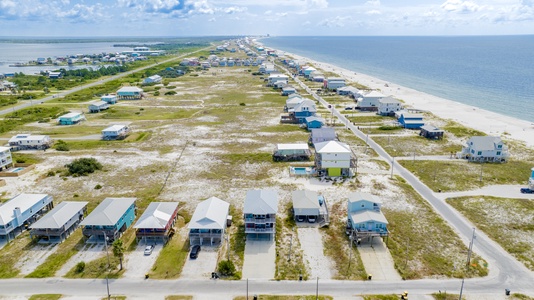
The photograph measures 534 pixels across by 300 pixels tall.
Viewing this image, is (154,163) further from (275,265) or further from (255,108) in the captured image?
(255,108)

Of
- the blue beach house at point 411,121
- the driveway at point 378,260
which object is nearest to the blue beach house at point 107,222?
the driveway at point 378,260

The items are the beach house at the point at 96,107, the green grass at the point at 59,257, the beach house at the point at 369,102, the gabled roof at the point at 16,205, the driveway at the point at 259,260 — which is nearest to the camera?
the driveway at the point at 259,260

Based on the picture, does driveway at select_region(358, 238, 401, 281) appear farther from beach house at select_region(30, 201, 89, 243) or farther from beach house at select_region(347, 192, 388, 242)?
beach house at select_region(30, 201, 89, 243)

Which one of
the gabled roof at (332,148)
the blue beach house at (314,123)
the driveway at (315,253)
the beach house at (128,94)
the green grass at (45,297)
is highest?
the beach house at (128,94)

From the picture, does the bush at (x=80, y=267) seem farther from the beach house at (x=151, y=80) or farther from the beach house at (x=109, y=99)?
the beach house at (x=151, y=80)

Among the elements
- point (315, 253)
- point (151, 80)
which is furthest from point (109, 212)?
point (151, 80)

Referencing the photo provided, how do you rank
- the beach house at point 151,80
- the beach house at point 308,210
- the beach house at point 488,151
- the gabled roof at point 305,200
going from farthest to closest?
1. the beach house at point 151,80
2. the beach house at point 488,151
3. the gabled roof at point 305,200
4. the beach house at point 308,210
